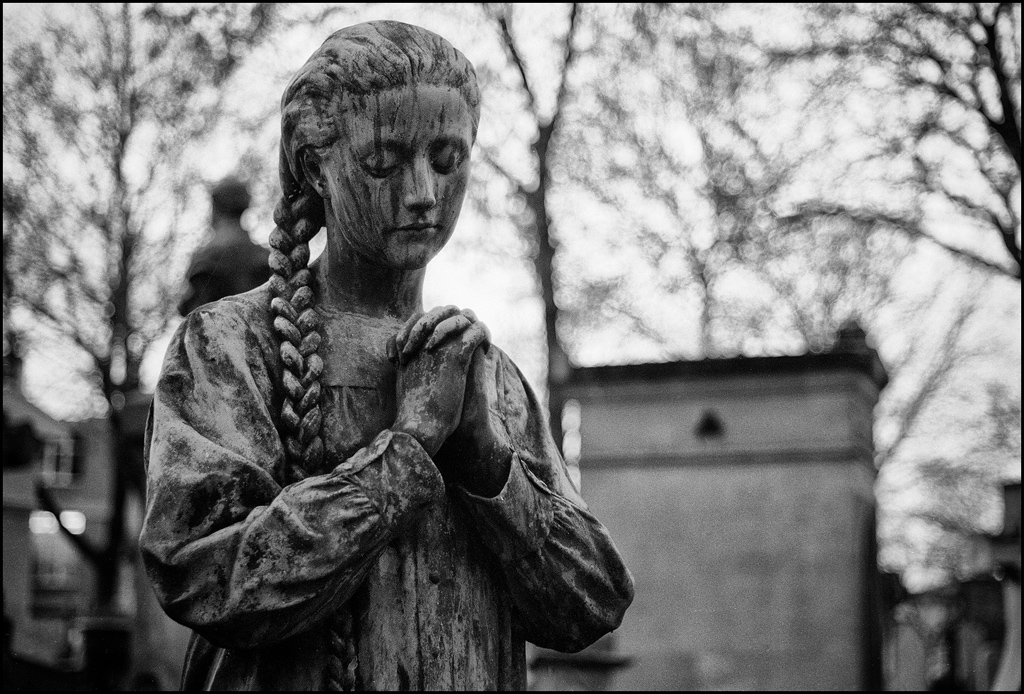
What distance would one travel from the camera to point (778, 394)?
1245 cm

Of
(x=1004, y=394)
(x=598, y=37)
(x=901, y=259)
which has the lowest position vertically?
(x=1004, y=394)

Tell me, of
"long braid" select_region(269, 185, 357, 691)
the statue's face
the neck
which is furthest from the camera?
the neck

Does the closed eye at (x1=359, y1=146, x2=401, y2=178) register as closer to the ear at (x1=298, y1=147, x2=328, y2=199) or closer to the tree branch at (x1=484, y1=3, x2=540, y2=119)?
the ear at (x1=298, y1=147, x2=328, y2=199)

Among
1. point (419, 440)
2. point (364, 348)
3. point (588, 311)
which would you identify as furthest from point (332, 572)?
point (588, 311)

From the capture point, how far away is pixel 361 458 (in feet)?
6.84

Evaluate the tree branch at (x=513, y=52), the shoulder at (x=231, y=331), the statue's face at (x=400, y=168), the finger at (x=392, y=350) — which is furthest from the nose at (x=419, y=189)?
the tree branch at (x=513, y=52)

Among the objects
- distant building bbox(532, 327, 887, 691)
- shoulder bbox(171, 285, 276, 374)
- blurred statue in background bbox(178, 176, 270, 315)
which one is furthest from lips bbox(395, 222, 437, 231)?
distant building bbox(532, 327, 887, 691)

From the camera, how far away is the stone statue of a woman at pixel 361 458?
1.99 meters

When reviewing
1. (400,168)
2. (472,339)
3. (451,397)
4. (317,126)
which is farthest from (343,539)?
(317,126)

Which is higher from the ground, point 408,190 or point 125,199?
point 125,199

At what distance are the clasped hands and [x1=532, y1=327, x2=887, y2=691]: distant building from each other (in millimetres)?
9904

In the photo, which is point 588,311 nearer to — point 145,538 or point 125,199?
point 125,199

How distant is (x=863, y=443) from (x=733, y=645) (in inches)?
102

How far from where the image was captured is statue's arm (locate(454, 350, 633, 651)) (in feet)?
7.34
